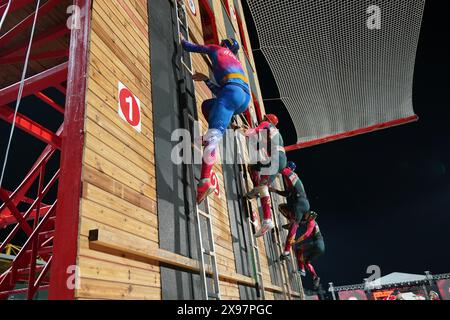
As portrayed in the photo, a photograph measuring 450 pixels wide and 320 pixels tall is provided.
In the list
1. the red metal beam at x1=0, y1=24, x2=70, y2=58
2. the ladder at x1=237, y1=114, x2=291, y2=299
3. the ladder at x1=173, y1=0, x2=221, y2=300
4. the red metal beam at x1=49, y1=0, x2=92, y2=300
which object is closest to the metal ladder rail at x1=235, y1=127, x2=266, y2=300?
the ladder at x1=237, y1=114, x2=291, y2=299

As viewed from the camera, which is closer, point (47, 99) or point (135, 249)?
point (135, 249)

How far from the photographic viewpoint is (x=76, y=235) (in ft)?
7.38

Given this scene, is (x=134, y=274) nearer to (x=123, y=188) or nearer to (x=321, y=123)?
(x=123, y=188)

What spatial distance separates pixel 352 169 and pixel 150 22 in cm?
3361

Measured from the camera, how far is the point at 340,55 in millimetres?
10211

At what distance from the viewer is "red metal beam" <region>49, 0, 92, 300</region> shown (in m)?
2.15

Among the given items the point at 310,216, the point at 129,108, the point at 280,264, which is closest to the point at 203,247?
the point at 129,108

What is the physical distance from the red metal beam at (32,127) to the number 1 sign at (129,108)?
94.4 inches

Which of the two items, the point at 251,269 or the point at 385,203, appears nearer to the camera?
the point at 251,269

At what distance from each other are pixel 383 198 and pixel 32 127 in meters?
35.9

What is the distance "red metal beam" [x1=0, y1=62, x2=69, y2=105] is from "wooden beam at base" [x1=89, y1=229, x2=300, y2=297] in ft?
8.06

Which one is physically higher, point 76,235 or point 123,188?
point 123,188

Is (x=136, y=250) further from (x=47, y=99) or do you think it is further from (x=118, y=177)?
(x=47, y=99)
